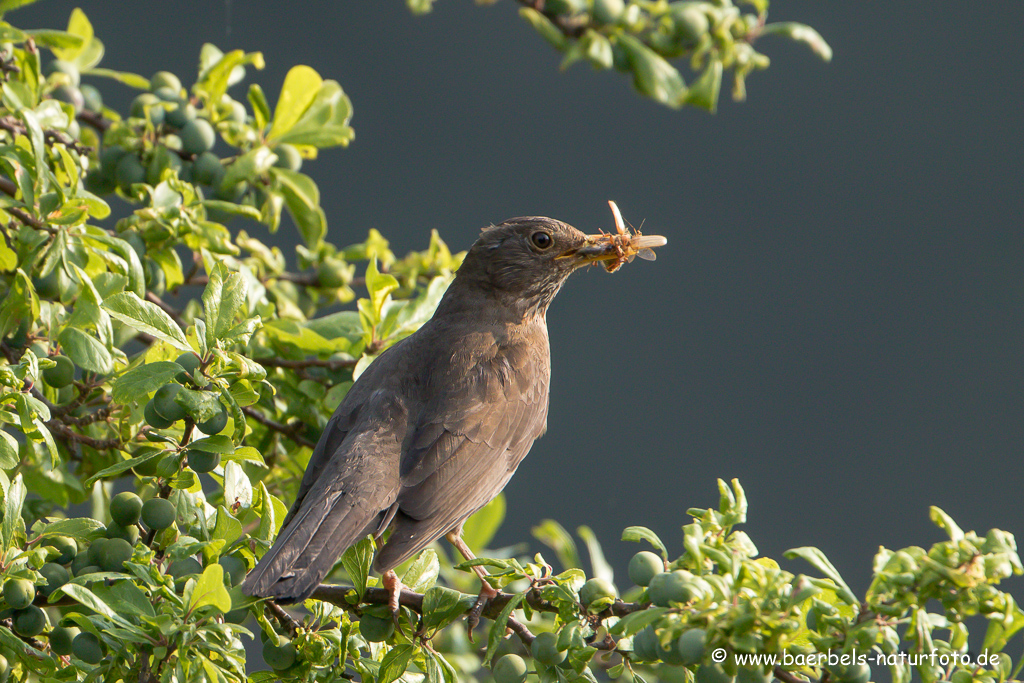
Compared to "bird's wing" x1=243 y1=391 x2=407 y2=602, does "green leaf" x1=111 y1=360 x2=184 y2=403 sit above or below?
above

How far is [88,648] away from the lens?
69.8 inches

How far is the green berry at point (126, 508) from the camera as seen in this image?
1914 mm

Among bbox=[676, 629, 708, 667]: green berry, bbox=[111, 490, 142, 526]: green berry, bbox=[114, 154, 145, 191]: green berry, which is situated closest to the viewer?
bbox=[676, 629, 708, 667]: green berry

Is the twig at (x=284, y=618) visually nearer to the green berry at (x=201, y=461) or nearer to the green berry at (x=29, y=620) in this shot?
the green berry at (x=201, y=461)

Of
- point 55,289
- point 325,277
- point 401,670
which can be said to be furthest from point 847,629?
point 325,277

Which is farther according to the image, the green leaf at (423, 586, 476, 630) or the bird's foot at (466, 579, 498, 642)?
the bird's foot at (466, 579, 498, 642)

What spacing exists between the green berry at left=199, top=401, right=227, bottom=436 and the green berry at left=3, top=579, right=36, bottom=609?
0.42m

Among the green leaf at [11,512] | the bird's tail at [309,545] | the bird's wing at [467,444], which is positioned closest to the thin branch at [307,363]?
the bird's wing at [467,444]

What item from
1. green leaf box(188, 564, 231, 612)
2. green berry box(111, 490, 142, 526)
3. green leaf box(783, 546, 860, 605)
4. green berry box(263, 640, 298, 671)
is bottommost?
green berry box(263, 640, 298, 671)

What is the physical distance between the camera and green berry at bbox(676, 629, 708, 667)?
1376 mm

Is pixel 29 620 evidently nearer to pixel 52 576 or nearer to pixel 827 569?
pixel 52 576

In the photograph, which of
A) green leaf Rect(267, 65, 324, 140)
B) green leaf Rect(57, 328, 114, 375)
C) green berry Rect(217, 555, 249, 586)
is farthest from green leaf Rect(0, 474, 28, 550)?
green leaf Rect(267, 65, 324, 140)

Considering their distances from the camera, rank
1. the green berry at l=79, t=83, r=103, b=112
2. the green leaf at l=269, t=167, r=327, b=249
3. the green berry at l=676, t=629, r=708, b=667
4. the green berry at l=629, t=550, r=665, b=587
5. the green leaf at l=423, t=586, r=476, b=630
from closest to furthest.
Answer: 1. the green berry at l=676, t=629, r=708, b=667
2. the green berry at l=629, t=550, r=665, b=587
3. the green leaf at l=423, t=586, r=476, b=630
4. the green leaf at l=269, t=167, r=327, b=249
5. the green berry at l=79, t=83, r=103, b=112

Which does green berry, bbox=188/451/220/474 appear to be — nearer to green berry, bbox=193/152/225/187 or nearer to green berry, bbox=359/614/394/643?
green berry, bbox=359/614/394/643
